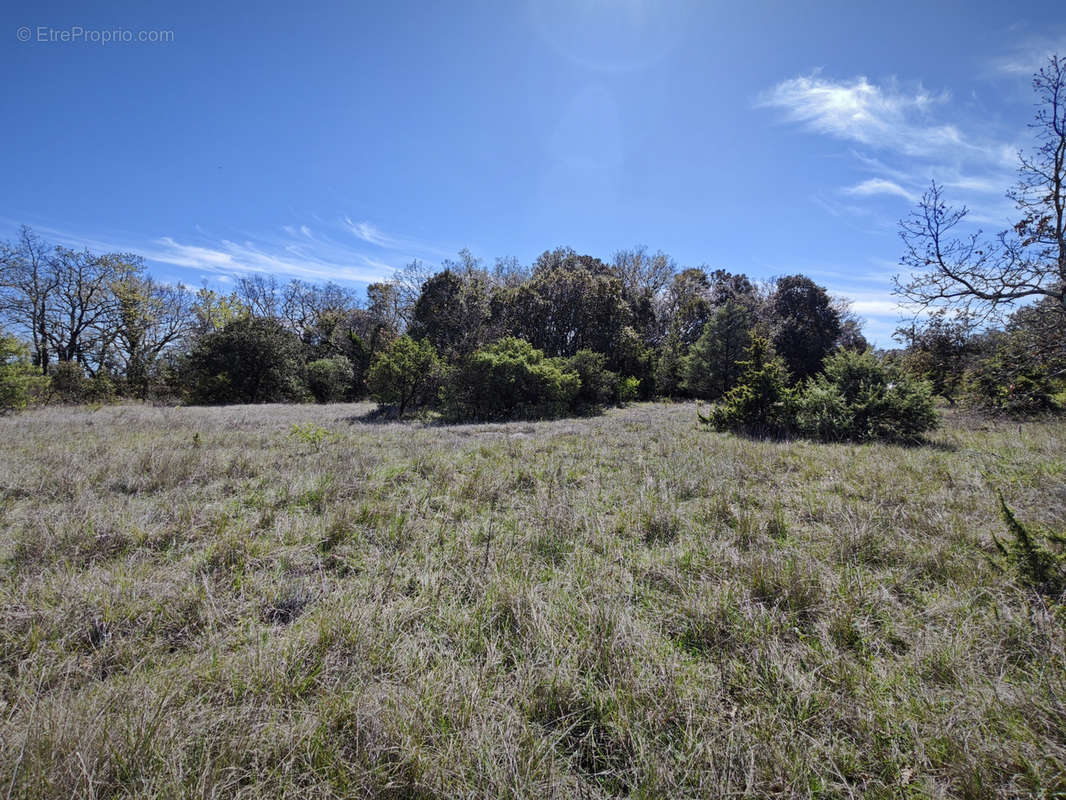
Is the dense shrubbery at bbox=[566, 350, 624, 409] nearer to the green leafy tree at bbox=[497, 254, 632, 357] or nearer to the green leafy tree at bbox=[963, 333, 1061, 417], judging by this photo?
the green leafy tree at bbox=[497, 254, 632, 357]

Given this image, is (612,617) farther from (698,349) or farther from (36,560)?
(698,349)

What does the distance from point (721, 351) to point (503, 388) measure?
14.5 m

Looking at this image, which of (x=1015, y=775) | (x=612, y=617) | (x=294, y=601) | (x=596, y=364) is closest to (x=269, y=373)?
(x=596, y=364)

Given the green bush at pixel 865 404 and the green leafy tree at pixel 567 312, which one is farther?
the green leafy tree at pixel 567 312

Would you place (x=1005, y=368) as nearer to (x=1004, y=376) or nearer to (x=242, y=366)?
(x=1004, y=376)

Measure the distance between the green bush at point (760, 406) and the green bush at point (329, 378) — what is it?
25.1 meters

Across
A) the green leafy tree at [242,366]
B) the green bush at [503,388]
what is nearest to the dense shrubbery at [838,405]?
the green bush at [503,388]

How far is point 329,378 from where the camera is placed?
2714 cm

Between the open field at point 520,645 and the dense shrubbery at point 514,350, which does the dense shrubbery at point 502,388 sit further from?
the open field at point 520,645

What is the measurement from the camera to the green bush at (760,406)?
10.0 meters

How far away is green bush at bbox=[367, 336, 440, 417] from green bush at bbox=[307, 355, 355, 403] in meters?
12.3

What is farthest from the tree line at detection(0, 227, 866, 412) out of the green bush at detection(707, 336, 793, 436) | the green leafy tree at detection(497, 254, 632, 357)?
the green bush at detection(707, 336, 793, 436)

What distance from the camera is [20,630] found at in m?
2.20

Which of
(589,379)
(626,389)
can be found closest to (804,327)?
(626,389)
